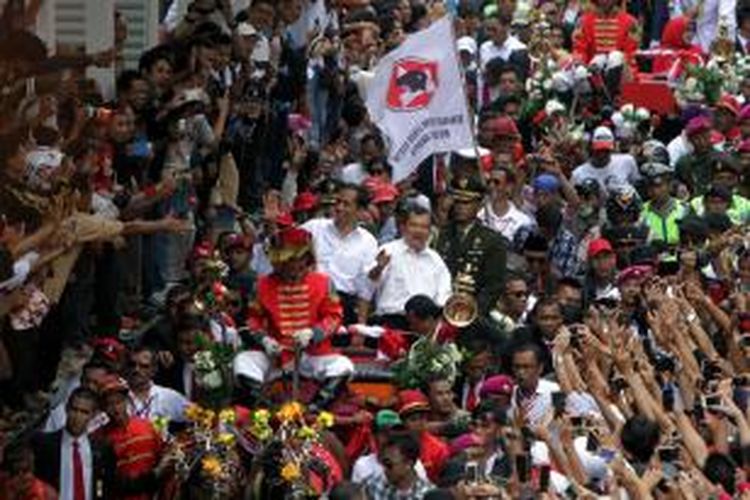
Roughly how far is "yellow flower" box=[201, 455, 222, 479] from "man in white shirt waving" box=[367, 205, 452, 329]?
4214 millimetres

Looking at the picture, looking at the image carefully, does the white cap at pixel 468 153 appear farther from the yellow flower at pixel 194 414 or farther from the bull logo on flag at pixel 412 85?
the yellow flower at pixel 194 414

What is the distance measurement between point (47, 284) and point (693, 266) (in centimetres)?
592

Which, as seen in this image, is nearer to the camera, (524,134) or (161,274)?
(161,274)

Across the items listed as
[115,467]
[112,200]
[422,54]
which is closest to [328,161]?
[422,54]

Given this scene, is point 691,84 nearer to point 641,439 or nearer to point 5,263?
point 641,439

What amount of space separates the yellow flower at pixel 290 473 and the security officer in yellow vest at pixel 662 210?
26.1ft

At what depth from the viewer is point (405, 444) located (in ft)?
72.4

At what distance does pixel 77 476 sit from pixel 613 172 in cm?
1047

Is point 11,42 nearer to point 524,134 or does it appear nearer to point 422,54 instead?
point 422,54

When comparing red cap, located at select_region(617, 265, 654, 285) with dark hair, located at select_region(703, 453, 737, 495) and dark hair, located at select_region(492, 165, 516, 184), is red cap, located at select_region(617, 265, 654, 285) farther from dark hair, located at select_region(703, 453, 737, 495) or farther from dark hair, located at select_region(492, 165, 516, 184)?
dark hair, located at select_region(703, 453, 737, 495)

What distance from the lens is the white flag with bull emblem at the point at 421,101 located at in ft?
94.6

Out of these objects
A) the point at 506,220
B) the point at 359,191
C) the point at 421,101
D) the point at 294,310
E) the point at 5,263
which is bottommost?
the point at 506,220

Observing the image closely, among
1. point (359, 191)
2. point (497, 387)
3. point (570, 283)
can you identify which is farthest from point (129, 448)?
point (570, 283)

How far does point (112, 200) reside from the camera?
24.6 m
